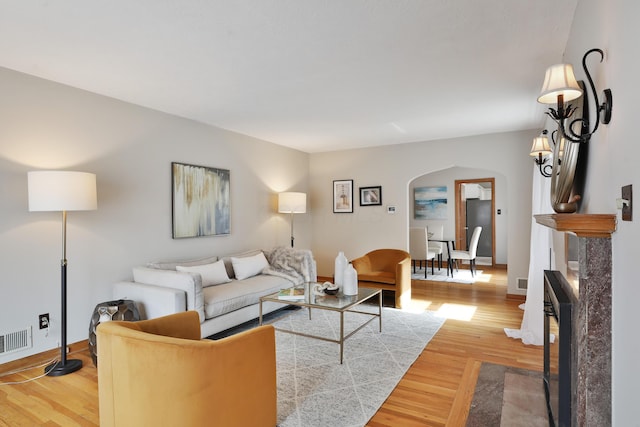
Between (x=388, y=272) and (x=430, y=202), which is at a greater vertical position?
(x=430, y=202)

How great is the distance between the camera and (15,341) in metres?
2.93

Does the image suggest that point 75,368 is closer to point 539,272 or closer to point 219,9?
point 219,9

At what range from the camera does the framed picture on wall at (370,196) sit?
20.4ft

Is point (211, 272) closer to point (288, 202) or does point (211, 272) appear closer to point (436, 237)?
point (288, 202)

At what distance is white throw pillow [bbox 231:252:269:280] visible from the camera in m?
4.41

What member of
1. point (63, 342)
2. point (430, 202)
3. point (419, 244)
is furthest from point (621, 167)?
point (430, 202)

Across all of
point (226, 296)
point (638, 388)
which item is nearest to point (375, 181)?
point (226, 296)

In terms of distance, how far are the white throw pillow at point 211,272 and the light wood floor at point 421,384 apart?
1175 millimetres

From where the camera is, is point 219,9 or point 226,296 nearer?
point 219,9

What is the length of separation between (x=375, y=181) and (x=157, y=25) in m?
4.50

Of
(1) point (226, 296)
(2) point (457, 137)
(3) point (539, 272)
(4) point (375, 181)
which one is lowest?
(1) point (226, 296)

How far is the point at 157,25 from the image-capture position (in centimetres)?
226

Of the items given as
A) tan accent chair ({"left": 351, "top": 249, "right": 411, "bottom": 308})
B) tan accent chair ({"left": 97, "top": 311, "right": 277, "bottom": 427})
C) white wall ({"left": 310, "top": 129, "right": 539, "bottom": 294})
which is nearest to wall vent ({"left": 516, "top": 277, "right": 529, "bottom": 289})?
white wall ({"left": 310, "top": 129, "right": 539, "bottom": 294})

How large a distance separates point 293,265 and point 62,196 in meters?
2.70
